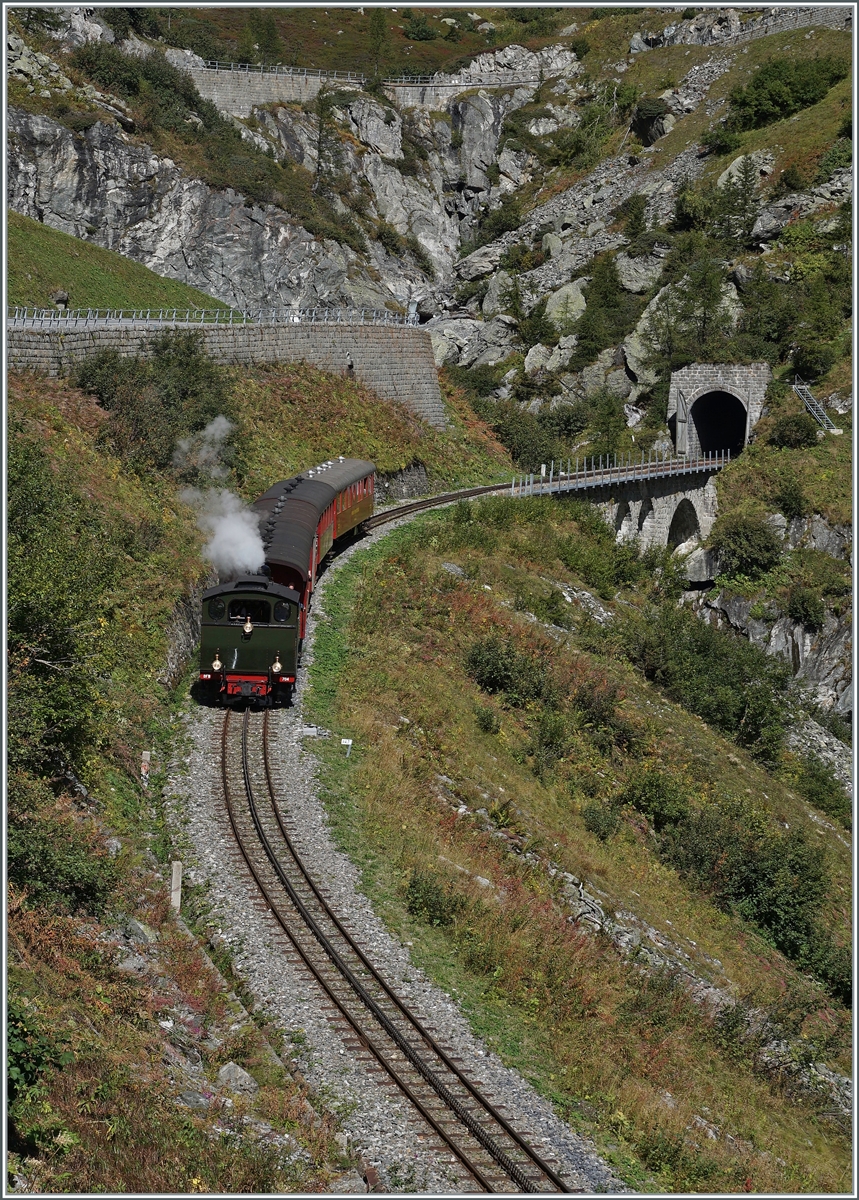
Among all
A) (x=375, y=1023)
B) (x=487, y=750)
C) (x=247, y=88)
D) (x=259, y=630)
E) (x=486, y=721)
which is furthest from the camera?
(x=247, y=88)

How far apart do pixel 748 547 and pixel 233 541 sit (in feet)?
123

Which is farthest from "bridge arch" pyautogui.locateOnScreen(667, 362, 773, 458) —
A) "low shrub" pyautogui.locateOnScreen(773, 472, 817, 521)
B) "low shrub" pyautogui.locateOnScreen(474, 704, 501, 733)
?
"low shrub" pyautogui.locateOnScreen(474, 704, 501, 733)

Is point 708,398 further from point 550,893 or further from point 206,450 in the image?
point 550,893

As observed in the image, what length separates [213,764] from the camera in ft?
77.3

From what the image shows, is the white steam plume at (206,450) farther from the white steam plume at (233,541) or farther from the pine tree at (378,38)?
the pine tree at (378,38)

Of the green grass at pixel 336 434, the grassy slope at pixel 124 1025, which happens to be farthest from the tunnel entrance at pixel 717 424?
the grassy slope at pixel 124 1025

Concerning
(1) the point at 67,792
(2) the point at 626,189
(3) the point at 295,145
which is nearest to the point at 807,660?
(1) the point at 67,792

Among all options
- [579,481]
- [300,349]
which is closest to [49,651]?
[300,349]

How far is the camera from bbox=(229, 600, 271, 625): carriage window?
83.8 ft

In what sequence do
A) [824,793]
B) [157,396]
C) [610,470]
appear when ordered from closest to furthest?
[824,793] < [157,396] < [610,470]

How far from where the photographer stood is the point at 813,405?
6706 centimetres

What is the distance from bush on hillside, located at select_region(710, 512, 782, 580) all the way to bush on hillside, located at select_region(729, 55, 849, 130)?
48.5 meters

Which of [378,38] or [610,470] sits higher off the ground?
[378,38]

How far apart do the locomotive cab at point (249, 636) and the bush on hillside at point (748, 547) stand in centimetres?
3858
